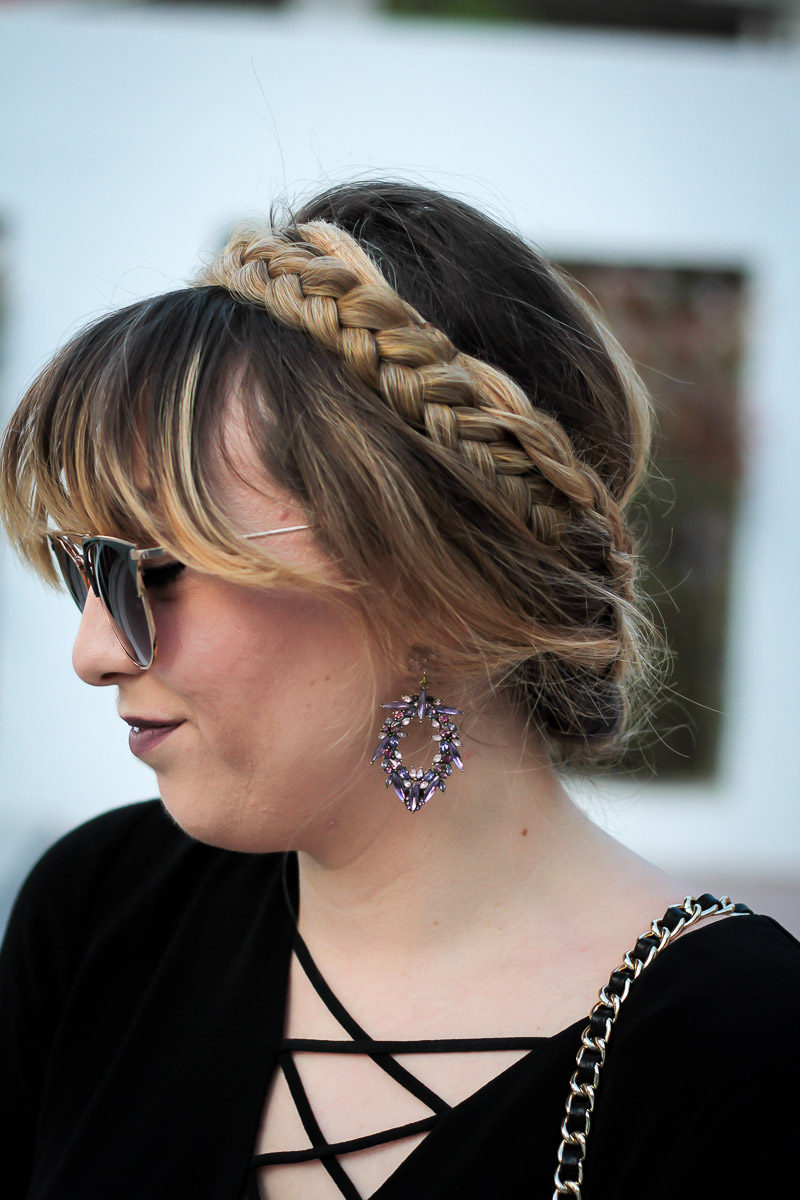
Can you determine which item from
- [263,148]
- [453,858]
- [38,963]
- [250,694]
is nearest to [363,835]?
[453,858]

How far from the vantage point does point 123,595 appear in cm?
128

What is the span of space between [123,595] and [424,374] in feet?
1.44

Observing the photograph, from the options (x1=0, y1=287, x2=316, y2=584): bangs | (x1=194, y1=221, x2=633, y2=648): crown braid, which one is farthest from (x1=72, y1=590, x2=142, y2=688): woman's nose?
(x1=194, y1=221, x2=633, y2=648): crown braid

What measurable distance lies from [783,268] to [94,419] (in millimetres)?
4614

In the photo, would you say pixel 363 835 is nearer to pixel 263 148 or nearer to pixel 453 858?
pixel 453 858

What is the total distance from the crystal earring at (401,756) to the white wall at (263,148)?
305cm

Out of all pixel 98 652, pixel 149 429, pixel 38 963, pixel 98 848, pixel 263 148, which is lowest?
pixel 38 963

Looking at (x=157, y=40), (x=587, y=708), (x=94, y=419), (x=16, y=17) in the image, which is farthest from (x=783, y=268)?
(x=94, y=419)

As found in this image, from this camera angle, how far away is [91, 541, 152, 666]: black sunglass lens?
127 cm

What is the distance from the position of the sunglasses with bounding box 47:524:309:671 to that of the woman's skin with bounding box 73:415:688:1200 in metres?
0.02

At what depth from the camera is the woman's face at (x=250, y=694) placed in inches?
50.0

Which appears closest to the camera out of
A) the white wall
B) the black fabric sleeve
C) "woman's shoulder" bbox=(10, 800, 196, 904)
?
the black fabric sleeve

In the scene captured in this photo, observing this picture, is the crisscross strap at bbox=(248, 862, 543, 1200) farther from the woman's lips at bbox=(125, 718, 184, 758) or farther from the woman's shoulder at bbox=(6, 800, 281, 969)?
the woman's lips at bbox=(125, 718, 184, 758)

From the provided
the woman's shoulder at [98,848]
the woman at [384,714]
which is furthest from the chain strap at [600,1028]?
the woman's shoulder at [98,848]
